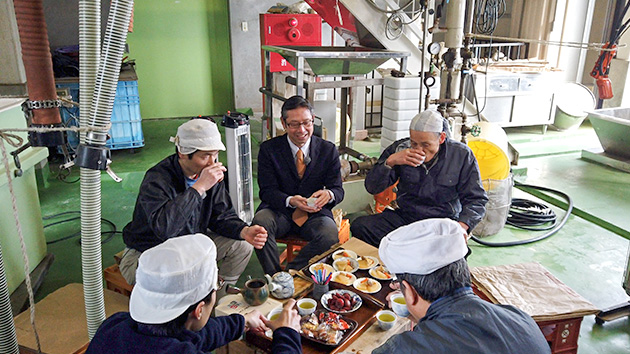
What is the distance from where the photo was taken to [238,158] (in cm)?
368

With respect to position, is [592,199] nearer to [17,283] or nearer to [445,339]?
[445,339]

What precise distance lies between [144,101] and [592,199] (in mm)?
7067

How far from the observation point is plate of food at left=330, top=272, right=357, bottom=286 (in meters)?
2.39

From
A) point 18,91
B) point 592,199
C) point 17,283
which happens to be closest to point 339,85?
point 17,283

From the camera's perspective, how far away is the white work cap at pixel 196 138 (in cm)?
247

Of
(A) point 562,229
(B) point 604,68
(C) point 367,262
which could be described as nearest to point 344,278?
(C) point 367,262

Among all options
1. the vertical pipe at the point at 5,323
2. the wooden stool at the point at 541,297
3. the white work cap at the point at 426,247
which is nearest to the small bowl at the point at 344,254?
the wooden stool at the point at 541,297

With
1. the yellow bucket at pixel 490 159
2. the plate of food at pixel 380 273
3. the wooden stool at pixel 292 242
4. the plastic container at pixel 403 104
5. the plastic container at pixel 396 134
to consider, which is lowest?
the wooden stool at pixel 292 242

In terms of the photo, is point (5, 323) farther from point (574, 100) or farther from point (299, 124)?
point (574, 100)

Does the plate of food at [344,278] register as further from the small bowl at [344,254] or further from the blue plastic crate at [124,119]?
the blue plastic crate at [124,119]

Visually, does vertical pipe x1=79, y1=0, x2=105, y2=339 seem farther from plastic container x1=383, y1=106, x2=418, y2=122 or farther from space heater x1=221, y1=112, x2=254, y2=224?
plastic container x1=383, y1=106, x2=418, y2=122

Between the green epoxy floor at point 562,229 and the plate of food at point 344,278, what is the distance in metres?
1.24

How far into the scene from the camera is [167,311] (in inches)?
55.3

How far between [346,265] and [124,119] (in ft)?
15.7
